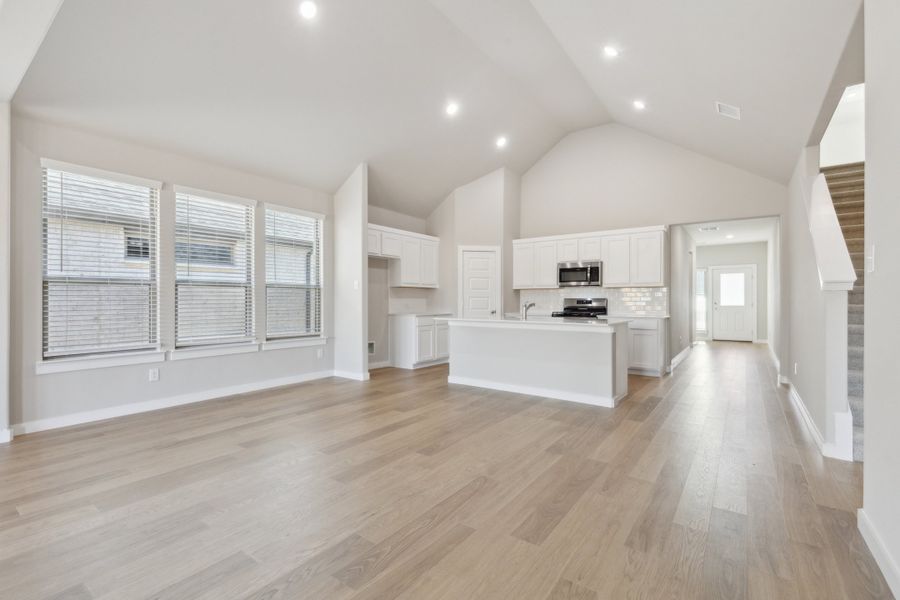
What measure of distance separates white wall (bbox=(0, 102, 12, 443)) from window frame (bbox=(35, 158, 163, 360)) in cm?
28

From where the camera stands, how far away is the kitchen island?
4340 mm

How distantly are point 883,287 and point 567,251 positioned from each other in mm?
5265

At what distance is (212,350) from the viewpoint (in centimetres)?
478

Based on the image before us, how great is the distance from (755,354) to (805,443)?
627cm

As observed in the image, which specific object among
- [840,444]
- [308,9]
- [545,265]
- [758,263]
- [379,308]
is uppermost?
[308,9]

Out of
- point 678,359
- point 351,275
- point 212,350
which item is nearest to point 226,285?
point 212,350

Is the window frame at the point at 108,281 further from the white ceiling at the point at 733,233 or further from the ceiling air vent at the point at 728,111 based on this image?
the white ceiling at the point at 733,233

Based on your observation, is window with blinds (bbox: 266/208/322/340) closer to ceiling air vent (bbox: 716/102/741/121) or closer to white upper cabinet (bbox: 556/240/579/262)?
white upper cabinet (bbox: 556/240/579/262)

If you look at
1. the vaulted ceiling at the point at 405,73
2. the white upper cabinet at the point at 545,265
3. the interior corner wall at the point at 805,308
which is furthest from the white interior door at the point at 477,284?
the interior corner wall at the point at 805,308

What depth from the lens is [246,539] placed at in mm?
1943

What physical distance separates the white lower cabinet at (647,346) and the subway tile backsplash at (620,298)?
0.34 metres

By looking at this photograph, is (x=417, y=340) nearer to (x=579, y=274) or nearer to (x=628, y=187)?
(x=579, y=274)

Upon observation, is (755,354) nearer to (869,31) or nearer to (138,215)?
(869,31)

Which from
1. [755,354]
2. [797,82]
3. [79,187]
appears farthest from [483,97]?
[755,354]
